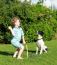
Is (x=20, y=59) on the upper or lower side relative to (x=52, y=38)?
upper

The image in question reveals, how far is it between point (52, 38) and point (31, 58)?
1200cm

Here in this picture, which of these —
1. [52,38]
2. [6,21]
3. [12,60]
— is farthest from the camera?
[52,38]

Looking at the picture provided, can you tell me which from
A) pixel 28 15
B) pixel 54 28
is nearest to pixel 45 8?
pixel 54 28

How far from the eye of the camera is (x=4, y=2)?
867 inches

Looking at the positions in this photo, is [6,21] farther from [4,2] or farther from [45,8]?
[45,8]

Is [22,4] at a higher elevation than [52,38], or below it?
higher

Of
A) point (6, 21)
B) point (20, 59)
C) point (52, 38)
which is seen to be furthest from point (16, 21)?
point (52, 38)

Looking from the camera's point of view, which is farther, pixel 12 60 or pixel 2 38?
pixel 2 38

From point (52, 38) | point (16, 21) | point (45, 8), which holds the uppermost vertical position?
point (16, 21)

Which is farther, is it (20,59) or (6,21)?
(6,21)

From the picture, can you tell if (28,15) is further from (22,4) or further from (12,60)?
(12,60)

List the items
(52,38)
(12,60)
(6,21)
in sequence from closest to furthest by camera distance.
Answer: (12,60) → (6,21) → (52,38)

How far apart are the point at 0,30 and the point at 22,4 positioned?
2.14 meters

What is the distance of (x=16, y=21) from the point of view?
12859mm
